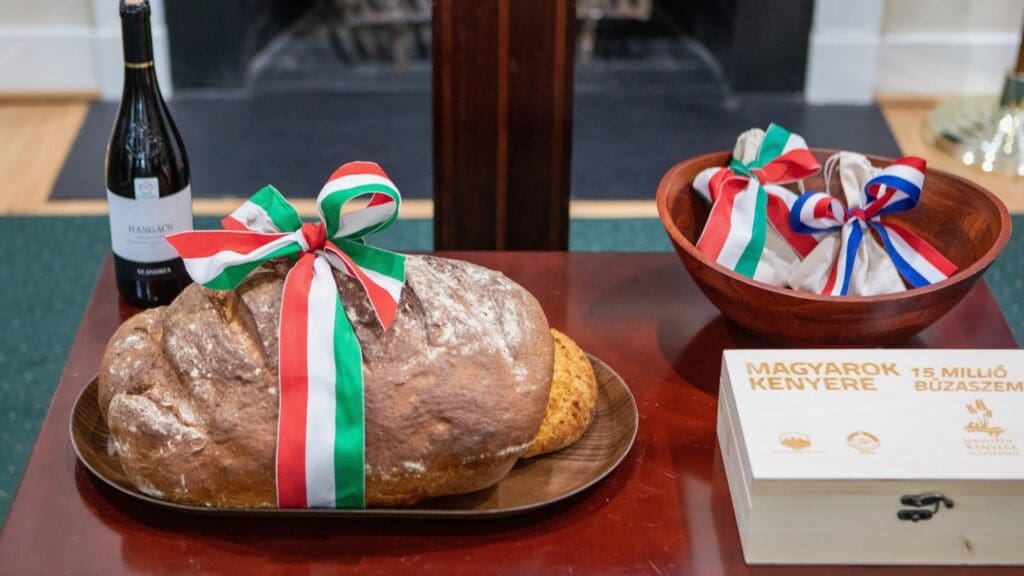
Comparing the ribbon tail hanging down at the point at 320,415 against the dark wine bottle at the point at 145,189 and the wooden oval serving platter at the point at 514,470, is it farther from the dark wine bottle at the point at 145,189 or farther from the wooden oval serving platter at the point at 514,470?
the dark wine bottle at the point at 145,189

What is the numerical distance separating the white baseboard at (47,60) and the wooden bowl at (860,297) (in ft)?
7.00

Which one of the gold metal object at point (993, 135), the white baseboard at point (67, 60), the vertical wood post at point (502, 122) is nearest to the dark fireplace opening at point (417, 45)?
the white baseboard at point (67, 60)

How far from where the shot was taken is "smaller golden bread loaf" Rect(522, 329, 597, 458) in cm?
97

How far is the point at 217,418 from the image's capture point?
89 cm

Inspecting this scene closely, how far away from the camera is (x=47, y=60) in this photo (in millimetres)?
2971

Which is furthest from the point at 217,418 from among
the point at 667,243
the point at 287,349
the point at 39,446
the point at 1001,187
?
the point at 1001,187

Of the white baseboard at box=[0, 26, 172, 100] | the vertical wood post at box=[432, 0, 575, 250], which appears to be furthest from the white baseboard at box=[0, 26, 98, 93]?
the vertical wood post at box=[432, 0, 575, 250]

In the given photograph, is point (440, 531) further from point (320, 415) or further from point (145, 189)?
point (145, 189)

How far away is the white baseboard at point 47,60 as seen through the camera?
2938mm

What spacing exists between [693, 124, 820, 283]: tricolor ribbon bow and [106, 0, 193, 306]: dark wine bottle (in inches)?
19.8

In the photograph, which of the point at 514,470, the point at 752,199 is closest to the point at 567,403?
the point at 514,470

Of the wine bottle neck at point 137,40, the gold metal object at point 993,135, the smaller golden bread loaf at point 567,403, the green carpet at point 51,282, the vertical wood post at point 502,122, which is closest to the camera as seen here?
the smaller golden bread loaf at point 567,403

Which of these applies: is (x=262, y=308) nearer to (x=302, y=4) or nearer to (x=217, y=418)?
(x=217, y=418)

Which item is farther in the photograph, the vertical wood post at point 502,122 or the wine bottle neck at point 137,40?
the vertical wood post at point 502,122
